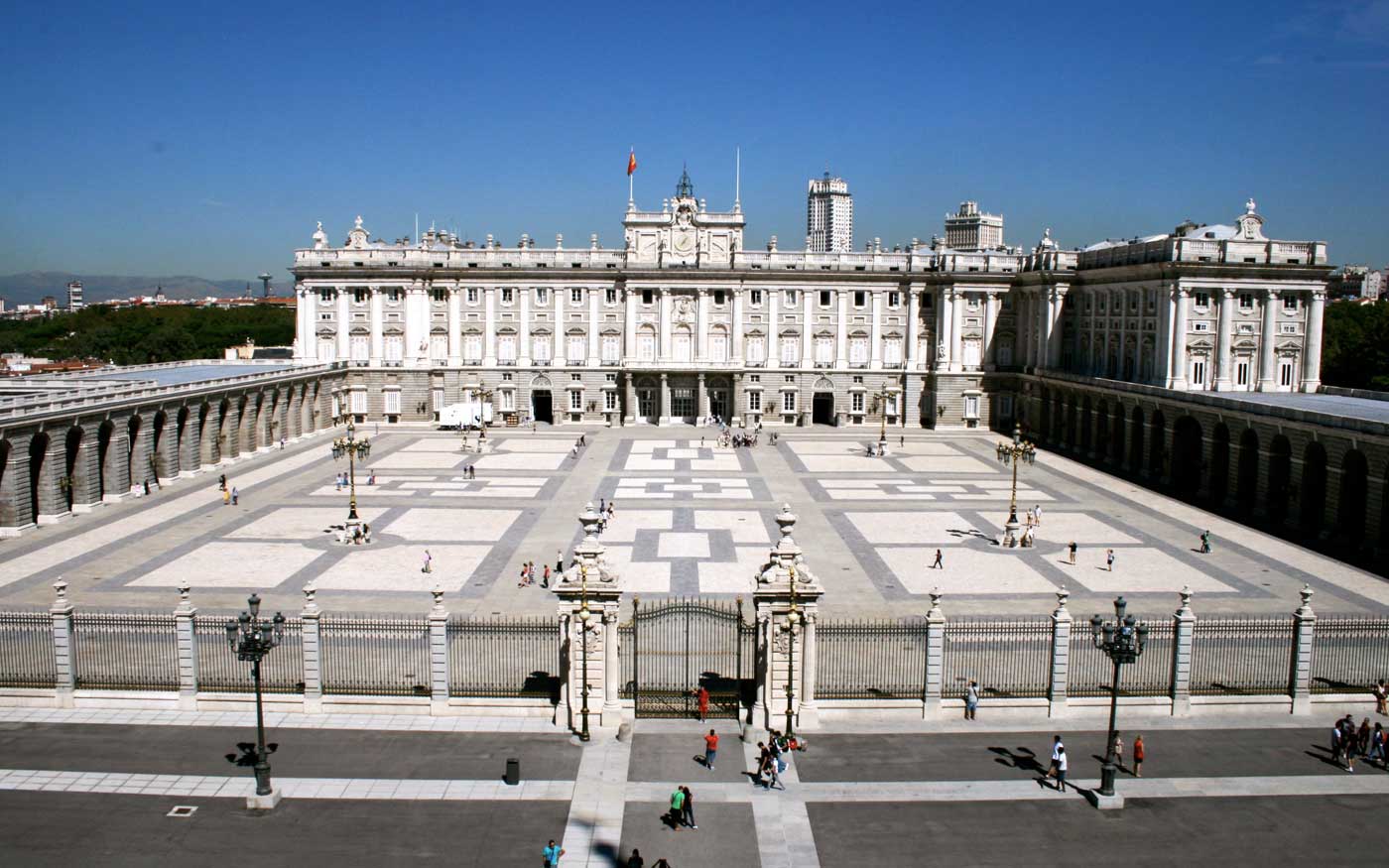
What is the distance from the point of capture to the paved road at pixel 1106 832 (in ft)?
64.4

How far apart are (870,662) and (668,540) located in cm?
1665

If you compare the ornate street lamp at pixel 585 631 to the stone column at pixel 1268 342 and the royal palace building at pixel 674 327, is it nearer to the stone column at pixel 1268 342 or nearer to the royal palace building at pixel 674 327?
the stone column at pixel 1268 342

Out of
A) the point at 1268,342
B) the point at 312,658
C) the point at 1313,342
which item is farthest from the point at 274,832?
the point at 1313,342

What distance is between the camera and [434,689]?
25.2 metres

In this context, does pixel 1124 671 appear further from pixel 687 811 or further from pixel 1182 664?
pixel 687 811

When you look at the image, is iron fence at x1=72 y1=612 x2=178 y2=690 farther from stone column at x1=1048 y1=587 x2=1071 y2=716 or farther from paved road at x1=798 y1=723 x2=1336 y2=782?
stone column at x1=1048 y1=587 x2=1071 y2=716

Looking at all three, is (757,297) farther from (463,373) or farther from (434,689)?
(434,689)

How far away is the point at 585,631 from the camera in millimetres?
24578

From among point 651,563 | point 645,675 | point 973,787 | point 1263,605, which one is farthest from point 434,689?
point 1263,605

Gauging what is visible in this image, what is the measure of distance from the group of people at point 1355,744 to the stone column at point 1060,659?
5645 millimetres

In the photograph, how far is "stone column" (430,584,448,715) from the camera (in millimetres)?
24844

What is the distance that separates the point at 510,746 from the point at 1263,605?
83.1 ft

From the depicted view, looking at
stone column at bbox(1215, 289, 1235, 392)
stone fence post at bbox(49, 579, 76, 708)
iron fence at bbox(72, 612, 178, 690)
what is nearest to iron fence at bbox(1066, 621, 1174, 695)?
iron fence at bbox(72, 612, 178, 690)

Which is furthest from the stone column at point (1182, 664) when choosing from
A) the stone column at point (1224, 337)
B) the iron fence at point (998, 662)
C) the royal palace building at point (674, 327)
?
the royal palace building at point (674, 327)
